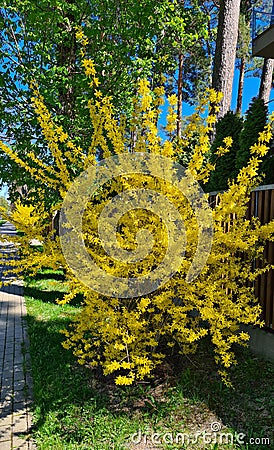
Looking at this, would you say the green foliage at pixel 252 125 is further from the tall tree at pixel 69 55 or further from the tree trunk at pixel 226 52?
the tree trunk at pixel 226 52

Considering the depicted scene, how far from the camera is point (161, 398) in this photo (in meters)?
2.96

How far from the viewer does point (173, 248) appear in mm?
2621

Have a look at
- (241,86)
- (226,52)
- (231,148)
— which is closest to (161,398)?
(231,148)

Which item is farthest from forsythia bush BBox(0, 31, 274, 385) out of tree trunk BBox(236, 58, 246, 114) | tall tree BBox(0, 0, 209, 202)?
tree trunk BBox(236, 58, 246, 114)

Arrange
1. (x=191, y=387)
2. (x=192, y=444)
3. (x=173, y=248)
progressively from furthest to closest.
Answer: (x=191, y=387) → (x=173, y=248) → (x=192, y=444)

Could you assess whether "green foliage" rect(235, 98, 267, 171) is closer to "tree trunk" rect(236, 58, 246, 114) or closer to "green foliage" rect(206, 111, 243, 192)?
"green foliage" rect(206, 111, 243, 192)

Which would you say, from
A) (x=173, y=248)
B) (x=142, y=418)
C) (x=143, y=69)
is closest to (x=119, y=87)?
(x=143, y=69)

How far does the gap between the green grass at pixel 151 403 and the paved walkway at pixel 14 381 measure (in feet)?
0.36

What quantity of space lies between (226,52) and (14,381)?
6364mm

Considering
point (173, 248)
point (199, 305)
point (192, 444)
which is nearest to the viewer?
point (192, 444)

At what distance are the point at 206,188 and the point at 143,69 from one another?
81.9 inches

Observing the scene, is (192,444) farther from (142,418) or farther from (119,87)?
(119,87)

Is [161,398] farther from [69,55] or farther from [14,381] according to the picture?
[69,55]

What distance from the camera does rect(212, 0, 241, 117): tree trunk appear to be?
653 centimetres
